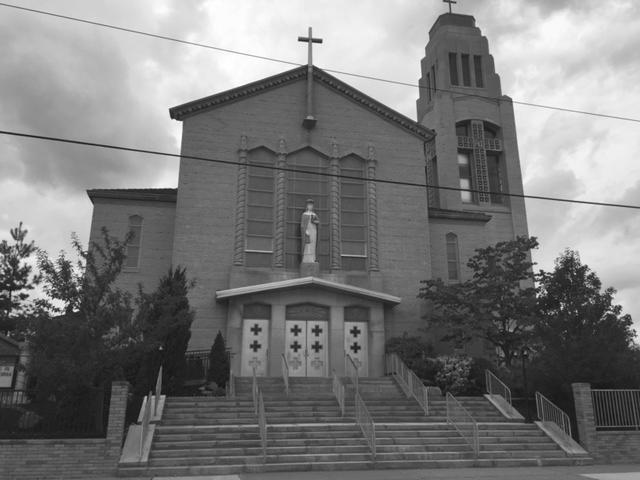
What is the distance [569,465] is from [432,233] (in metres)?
15.0

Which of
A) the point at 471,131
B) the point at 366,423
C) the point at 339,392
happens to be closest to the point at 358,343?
the point at 339,392

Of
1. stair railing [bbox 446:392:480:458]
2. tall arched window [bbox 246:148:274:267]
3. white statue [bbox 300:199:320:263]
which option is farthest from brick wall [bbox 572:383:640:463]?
tall arched window [bbox 246:148:274:267]

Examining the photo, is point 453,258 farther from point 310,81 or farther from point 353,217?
point 310,81

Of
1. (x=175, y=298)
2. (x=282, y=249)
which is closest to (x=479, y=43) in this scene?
(x=282, y=249)

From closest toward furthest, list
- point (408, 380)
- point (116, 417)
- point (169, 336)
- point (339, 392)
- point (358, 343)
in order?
1. point (116, 417)
2. point (339, 392)
3. point (169, 336)
4. point (408, 380)
5. point (358, 343)

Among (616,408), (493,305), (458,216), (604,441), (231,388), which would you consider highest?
(458,216)

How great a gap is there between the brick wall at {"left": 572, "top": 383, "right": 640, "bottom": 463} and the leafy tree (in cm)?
1190

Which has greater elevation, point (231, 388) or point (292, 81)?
point (292, 81)

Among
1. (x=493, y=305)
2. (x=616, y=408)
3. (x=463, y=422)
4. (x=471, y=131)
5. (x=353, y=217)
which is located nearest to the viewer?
(x=616, y=408)

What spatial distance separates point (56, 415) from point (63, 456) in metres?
1.03

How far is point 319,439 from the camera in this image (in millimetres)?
15555

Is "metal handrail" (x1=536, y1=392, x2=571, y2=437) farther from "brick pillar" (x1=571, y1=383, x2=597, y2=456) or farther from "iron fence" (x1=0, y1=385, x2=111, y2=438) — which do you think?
"iron fence" (x1=0, y1=385, x2=111, y2=438)

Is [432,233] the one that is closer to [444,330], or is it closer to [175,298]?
[444,330]

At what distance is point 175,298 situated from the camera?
1811 centimetres
